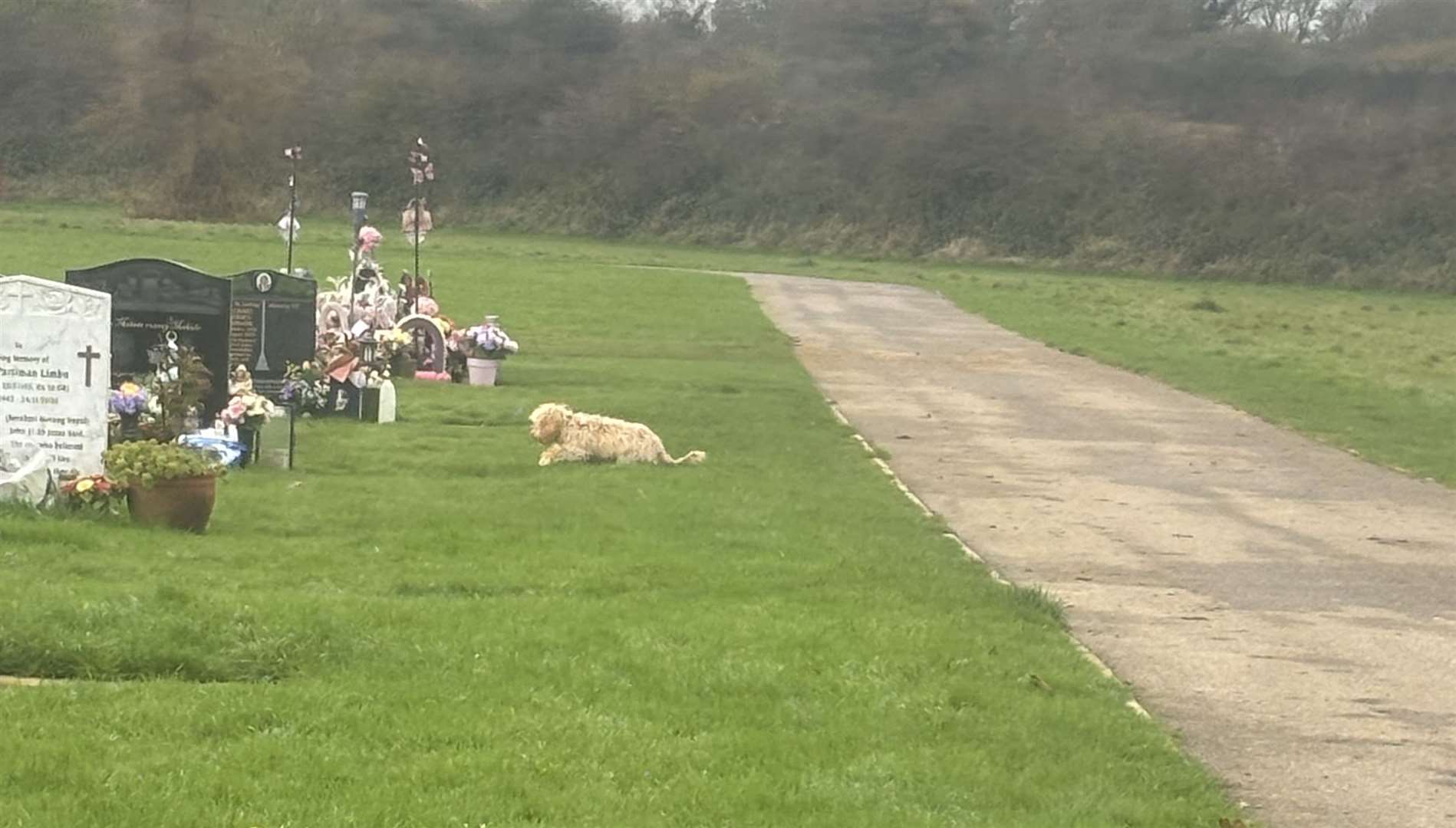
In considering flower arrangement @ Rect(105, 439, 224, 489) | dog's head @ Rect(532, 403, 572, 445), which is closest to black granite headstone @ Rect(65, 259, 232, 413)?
dog's head @ Rect(532, 403, 572, 445)

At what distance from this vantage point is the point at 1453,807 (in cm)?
678

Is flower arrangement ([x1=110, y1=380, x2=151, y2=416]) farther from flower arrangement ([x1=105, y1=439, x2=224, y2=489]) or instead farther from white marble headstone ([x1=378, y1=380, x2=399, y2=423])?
white marble headstone ([x1=378, y1=380, x2=399, y2=423])

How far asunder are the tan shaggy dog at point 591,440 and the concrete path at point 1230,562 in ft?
6.94

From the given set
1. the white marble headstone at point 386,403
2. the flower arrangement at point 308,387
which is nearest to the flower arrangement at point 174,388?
the flower arrangement at point 308,387

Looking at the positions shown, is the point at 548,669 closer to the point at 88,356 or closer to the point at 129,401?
the point at 88,356

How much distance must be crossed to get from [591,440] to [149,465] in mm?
4624

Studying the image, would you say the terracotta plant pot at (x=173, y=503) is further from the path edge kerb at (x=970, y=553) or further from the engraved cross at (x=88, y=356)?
the path edge kerb at (x=970, y=553)

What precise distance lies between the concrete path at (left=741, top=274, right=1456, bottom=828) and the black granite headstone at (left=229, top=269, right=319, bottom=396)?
17.8 feet

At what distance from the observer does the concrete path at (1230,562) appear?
294 inches

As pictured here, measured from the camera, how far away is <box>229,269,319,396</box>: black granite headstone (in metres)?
17.9

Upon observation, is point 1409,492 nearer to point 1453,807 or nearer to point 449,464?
point 449,464

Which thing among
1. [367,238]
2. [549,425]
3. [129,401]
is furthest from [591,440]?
[367,238]

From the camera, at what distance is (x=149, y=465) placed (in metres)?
10.9

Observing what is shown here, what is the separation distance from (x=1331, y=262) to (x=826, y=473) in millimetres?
57652
